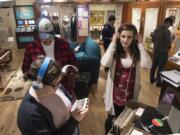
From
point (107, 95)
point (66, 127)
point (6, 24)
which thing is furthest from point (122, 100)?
point (6, 24)

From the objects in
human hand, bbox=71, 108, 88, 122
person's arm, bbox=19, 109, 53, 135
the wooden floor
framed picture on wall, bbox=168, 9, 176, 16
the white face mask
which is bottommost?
the wooden floor

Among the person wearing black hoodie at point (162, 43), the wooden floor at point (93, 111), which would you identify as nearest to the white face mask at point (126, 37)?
the wooden floor at point (93, 111)

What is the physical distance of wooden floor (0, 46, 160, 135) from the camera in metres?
2.81

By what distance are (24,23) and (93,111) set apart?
649cm

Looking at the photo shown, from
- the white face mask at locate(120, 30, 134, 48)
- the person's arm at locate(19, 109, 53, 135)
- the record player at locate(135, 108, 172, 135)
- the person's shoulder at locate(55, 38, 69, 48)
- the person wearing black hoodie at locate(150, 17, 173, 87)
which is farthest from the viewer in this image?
the person wearing black hoodie at locate(150, 17, 173, 87)

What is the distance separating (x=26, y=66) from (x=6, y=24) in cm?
633

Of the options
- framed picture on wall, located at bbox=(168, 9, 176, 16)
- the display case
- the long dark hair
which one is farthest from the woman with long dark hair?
the display case

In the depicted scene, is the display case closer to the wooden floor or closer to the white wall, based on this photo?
the white wall

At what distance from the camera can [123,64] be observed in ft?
6.04

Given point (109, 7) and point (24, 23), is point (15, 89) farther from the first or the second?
point (109, 7)

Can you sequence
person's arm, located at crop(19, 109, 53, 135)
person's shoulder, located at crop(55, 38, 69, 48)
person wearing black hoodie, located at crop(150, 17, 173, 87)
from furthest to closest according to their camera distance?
person wearing black hoodie, located at crop(150, 17, 173, 87) → person's shoulder, located at crop(55, 38, 69, 48) → person's arm, located at crop(19, 109, 53, 135)

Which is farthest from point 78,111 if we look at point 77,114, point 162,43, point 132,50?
point 162,43

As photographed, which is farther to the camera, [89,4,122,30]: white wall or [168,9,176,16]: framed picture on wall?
[89,4,122,30]: white wall

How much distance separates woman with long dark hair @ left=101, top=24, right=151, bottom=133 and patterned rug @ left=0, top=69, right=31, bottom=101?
2.63m
